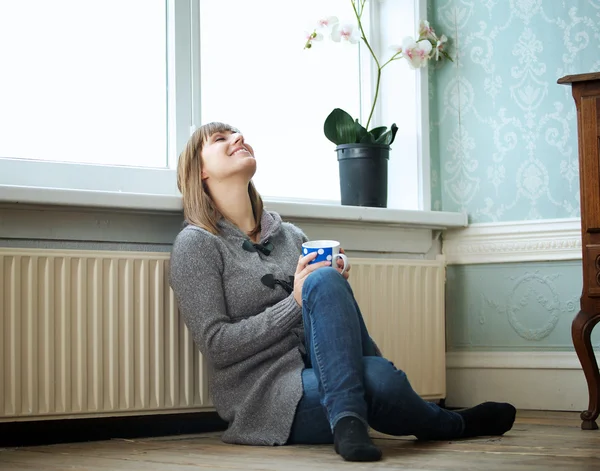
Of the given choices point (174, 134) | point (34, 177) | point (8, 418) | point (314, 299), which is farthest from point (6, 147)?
point (314, 299)

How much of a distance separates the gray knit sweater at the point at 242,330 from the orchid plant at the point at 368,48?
76 cm

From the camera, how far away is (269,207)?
105 inches

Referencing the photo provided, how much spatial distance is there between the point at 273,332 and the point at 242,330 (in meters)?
0.08

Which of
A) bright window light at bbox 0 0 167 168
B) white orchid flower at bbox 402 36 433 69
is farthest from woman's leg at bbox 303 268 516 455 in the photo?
white orchid flower at bbox 402 36 433 69

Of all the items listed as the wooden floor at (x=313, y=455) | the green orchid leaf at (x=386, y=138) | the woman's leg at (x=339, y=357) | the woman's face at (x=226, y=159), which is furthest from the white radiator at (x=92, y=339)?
the green orchid leaf at (x=386, y=138)

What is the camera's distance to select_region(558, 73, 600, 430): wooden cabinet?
2.43m

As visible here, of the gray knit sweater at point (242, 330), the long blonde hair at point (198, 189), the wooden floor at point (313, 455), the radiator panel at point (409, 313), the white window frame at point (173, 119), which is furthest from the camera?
the radiator panel at point (409, 313)

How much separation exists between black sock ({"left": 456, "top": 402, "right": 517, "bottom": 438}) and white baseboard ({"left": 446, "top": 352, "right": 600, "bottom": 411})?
79 centimetres

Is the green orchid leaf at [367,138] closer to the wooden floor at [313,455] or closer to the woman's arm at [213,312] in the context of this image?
the woman's arm at [213,312]

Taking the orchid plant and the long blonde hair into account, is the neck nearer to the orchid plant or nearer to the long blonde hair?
the long blonde hair

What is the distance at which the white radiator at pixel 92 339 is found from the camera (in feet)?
7.28

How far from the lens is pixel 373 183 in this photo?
2.96 metres

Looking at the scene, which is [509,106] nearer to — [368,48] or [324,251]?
[368,48]

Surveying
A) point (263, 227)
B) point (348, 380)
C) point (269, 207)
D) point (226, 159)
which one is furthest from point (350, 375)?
point (269, 207)
